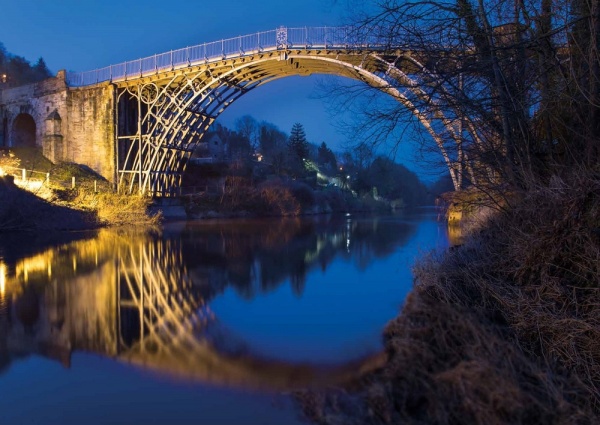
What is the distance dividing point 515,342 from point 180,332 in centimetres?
421

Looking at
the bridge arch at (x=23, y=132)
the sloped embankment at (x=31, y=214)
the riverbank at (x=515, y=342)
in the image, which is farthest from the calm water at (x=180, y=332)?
the bridge arch at (x=23, y=132)

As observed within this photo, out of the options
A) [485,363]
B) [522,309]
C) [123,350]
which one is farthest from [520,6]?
[123,350]

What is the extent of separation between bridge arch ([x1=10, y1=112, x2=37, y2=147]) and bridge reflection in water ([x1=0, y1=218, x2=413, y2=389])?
29249 millimetres

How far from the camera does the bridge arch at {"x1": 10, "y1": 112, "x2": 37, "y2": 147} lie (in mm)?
A: 38319

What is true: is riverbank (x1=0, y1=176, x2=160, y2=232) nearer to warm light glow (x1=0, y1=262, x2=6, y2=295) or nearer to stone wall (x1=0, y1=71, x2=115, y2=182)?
stone wall (x1=0, y1=71, x2=115, y2=182)

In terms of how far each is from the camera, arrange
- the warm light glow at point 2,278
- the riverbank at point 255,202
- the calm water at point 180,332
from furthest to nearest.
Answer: the riverbank at point 255,202 → the warm light glow at point 2,278 → the calm water at point 180,332

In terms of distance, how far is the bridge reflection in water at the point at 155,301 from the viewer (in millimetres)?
4648

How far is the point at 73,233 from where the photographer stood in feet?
63.2

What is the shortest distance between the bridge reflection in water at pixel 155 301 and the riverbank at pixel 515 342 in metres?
0.86

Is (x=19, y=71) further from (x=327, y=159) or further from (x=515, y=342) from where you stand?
(x=515, y=342)

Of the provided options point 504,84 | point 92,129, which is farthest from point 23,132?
point 504,84

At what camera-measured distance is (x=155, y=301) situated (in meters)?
7.77

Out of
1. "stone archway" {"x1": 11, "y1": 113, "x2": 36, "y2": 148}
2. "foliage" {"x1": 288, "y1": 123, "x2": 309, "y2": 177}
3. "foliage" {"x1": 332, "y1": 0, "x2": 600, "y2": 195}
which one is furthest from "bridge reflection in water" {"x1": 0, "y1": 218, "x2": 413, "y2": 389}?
"foliage" {"x1": 288, "y1": 123, "x2": 309, "y2": 177}

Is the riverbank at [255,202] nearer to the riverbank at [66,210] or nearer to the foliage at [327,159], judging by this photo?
the riverbank at [66,210]
